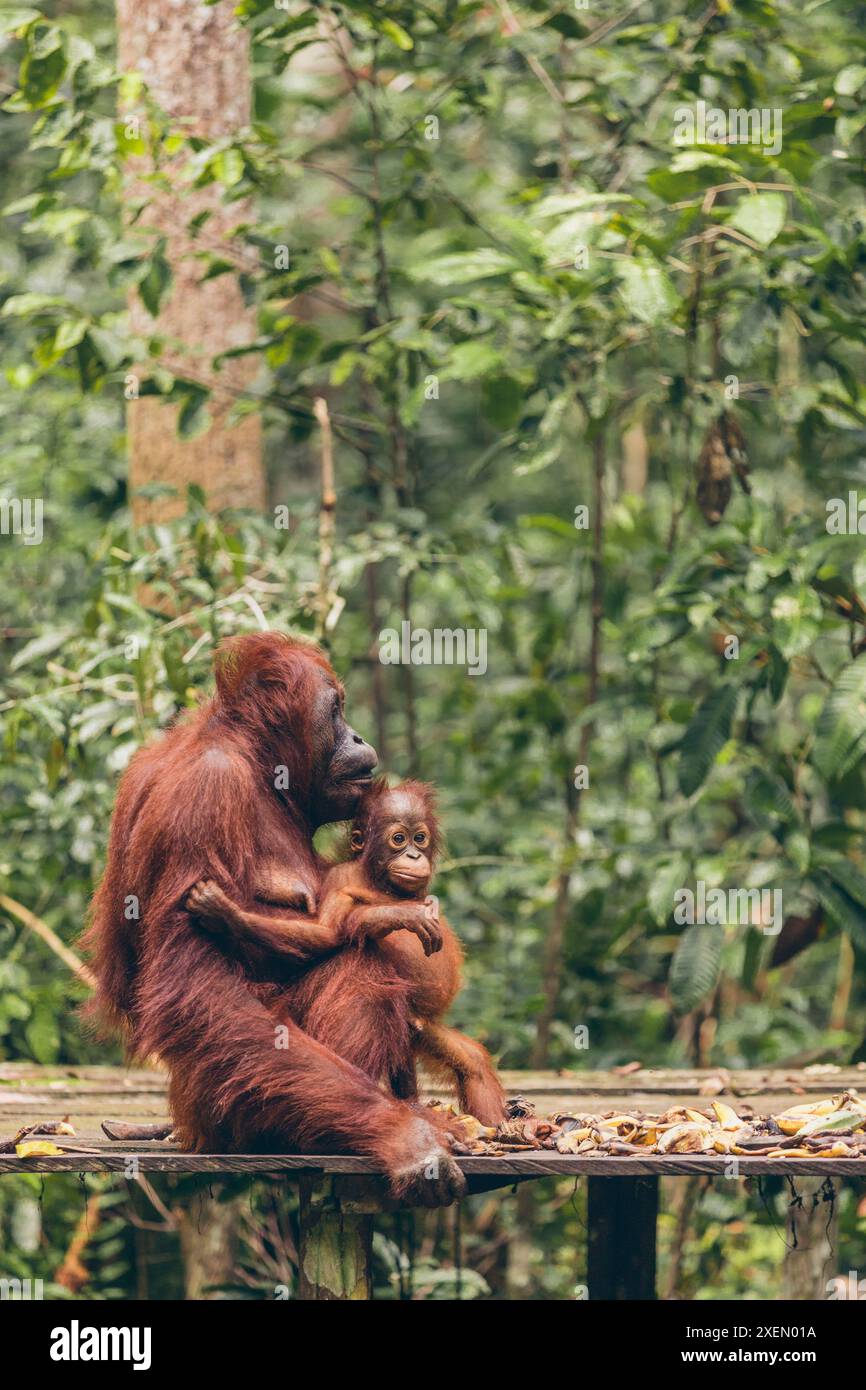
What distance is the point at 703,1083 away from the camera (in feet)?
15.9

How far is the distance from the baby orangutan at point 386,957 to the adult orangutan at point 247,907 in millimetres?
48

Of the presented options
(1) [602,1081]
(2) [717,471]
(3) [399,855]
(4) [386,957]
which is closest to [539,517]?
(2) [717,471]

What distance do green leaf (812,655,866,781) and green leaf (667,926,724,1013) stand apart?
0.64 m

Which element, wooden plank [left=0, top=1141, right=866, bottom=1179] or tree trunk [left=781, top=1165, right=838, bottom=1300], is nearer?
wooden plank [left=0, top=1141, right=866, bottom=1179]

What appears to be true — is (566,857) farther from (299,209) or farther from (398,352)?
(299,209)

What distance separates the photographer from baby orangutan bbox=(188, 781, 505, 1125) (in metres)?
3.67

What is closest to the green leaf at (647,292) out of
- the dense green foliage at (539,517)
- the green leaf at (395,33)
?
the dense green foliage at (539,517)

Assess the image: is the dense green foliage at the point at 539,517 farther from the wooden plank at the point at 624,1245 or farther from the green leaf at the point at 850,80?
the wooden plank at the point at 624,1245

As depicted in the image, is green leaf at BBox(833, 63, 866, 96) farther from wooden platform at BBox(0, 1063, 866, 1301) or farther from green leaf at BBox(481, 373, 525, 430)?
wooden platform at BBox(0, 1063, 866, 1301)

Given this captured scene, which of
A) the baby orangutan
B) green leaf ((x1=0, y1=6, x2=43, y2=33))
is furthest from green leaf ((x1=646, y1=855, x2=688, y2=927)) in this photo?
green leaf ((x1=0, y1=6, x2=43, y2=33))

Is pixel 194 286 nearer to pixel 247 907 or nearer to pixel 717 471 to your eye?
pixel 717 471

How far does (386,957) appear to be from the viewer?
12.3 feet

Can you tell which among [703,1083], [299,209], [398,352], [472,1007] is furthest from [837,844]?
[299,209]
